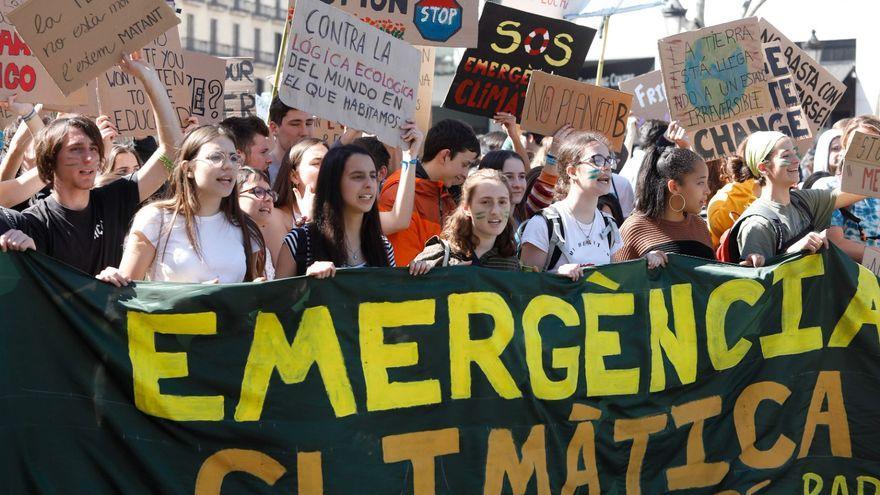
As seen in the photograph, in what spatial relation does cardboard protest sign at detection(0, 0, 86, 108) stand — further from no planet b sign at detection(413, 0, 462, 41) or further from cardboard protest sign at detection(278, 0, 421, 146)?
no planet b sign at detection(413, 0, 462, 41)

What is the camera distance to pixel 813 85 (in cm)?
818

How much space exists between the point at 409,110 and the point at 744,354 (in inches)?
78.8

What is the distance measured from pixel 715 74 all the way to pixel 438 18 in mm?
1819

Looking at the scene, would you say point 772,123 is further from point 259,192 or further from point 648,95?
point 259,192

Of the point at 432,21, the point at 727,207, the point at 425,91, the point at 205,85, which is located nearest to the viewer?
the point at 727,207

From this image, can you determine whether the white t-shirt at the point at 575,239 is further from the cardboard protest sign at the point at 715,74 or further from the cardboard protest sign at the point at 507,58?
the cardboard protest sign at the point at 715,74

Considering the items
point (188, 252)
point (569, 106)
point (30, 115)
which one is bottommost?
point (188, 252)

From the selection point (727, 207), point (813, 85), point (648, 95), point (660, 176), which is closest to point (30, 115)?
point (660, 176)

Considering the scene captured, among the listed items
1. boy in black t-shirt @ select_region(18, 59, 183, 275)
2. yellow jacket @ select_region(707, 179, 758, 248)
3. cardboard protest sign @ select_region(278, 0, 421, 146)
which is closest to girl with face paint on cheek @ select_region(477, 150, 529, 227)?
cardboard protest sign @ select_region(278, 0, 421, 146)

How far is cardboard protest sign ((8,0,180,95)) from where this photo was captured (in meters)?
5.58

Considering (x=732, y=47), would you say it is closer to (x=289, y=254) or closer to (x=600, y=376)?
(x=600, y=376)

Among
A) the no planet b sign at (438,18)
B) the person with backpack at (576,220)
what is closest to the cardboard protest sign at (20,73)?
the no planet b sign at (438,18)

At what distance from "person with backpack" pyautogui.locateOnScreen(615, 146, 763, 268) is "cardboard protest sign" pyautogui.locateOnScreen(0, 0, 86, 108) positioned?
318cm

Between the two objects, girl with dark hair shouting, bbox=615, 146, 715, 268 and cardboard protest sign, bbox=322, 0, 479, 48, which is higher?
cardboard protest sign, bbox=322, 0, 479, 48
